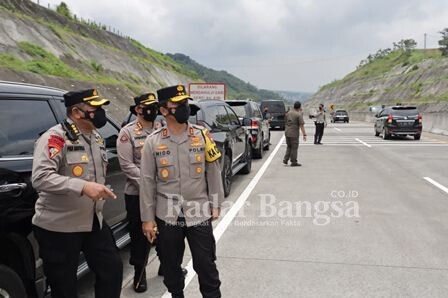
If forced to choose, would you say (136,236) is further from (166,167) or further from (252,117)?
(252,117)

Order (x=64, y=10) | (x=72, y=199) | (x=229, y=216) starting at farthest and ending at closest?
(x=64, y=10) < (x=229, y=216) < (x=72, y=199)

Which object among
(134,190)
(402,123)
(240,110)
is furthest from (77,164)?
(402,123)

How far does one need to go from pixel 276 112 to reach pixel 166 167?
90.6ft

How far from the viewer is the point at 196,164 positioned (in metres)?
3.28

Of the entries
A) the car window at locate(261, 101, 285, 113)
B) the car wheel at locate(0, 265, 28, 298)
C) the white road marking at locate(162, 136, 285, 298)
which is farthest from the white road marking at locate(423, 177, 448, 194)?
the car window at locate(261, 101, 285, 113)

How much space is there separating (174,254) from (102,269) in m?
0.54

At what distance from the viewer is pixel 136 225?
13.8 feet

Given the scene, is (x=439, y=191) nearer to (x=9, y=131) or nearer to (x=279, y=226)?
(x=279, y=226)

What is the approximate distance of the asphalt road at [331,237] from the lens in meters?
4.19

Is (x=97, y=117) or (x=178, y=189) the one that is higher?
(x=97, y=117)

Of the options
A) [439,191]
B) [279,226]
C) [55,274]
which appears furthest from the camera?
[439,191]

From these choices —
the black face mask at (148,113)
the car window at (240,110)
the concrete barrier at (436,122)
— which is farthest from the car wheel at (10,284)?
the concrete barrier at (436,122)

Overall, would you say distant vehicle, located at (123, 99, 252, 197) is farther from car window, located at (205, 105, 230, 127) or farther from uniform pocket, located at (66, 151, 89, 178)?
uniform pocket, located at (66, 151, 89, 178)

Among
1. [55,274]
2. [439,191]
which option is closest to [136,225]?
[55,274]
